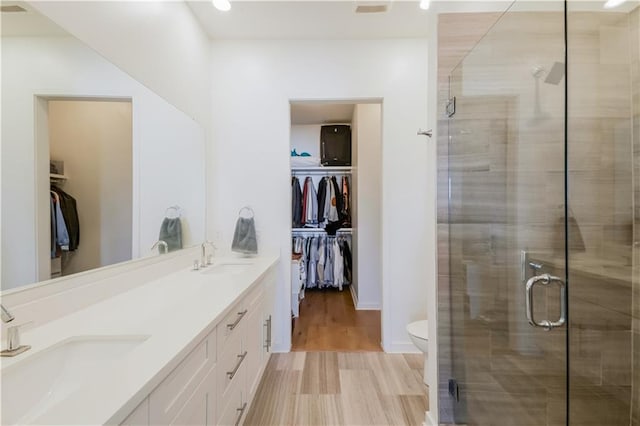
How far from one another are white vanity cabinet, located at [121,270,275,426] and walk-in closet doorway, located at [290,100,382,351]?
173cm

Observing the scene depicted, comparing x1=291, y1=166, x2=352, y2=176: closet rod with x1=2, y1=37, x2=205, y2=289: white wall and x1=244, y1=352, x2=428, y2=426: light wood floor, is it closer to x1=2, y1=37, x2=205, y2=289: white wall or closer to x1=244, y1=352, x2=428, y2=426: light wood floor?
x1=2, y1=37, x2=205, y2=289: white wall

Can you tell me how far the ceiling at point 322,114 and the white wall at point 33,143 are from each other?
7.29 feet

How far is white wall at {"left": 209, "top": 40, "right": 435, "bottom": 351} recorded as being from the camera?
283 centimetres

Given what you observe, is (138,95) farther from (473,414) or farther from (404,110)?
(473,414)

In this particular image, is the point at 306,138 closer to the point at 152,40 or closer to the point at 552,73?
the point at 152,40

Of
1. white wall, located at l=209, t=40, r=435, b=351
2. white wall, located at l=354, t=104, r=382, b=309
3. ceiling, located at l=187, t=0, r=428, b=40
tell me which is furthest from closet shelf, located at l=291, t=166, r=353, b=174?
ceiling, located at l=187, t=0, r=428, b=40

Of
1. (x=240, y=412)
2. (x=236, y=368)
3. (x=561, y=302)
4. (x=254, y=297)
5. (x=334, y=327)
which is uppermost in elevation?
(x=561, y=302)

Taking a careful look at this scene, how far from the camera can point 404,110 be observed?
283 cm

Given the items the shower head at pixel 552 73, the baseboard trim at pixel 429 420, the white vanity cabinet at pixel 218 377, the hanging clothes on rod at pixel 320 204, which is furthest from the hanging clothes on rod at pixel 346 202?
the shower head at pixel 552 73

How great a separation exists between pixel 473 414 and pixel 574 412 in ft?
1.58

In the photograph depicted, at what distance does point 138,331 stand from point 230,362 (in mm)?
526

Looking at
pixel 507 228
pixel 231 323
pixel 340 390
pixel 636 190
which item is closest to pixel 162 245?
pixel 231 323

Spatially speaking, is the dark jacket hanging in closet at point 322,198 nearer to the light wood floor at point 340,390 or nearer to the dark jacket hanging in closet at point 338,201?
the dark jacket hanging in closet at point 338,201

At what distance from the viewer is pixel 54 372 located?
937 millimetres
